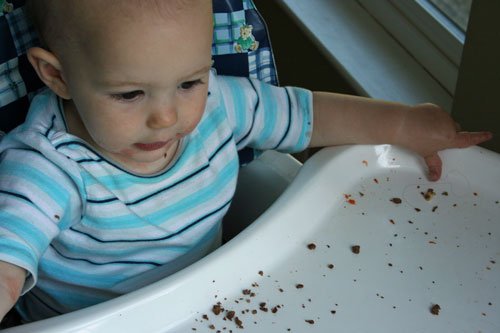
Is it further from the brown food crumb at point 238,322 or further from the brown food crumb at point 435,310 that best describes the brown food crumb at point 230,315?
the brown food crumb at point 435,310

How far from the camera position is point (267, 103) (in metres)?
1.03

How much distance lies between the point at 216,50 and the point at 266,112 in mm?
112

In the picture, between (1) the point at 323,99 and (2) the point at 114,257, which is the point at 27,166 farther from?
(1) the point at 323,99

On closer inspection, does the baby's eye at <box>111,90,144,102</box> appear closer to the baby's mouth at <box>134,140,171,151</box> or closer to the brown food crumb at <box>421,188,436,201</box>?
the baby's mouth at <box>134,140,171,151</box>

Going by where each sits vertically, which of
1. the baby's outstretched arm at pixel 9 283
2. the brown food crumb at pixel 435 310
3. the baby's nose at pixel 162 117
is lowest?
the brown food crumb at pixel 435 310

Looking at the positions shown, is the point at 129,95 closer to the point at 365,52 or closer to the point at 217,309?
the point at 217,309

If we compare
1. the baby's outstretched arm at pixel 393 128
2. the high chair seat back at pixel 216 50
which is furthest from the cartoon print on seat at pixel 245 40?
the baby's outstretched arm at pixel 393 128

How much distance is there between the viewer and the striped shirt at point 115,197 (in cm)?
82

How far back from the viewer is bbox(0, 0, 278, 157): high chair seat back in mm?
909

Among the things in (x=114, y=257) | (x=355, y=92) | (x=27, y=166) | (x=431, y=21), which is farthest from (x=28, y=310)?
(x=431, y=21)

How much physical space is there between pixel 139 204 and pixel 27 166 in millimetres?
150

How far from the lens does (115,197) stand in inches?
35.8

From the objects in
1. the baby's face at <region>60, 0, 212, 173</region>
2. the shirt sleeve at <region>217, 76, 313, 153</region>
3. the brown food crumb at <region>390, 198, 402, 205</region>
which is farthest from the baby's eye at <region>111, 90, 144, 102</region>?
the brown food crumb at <region>390, 198, 402, 205</region>

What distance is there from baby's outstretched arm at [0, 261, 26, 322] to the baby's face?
17 centimetres
